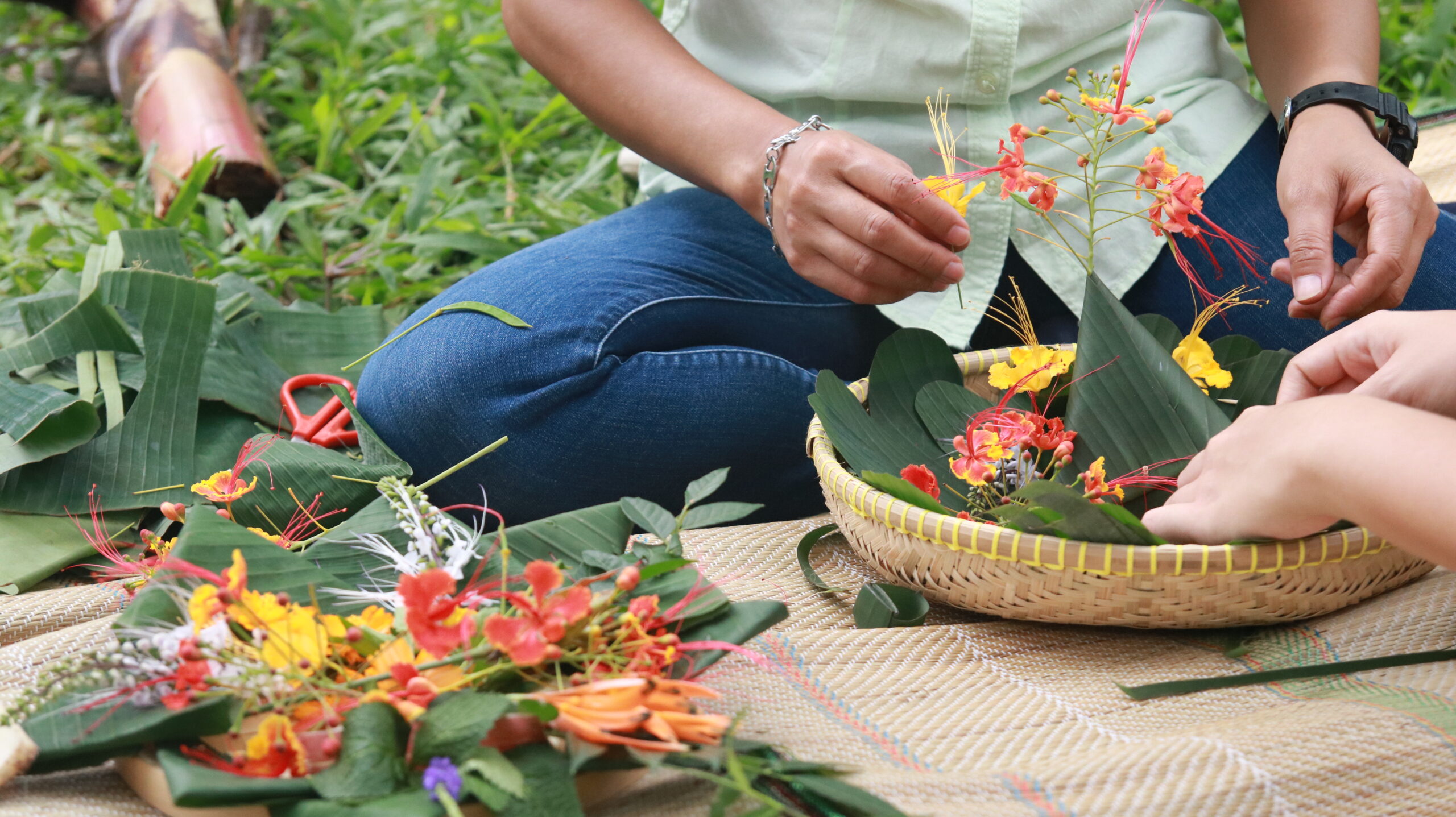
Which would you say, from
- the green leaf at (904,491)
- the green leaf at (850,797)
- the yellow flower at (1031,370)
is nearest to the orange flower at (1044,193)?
the yellow flower at (1031,370)

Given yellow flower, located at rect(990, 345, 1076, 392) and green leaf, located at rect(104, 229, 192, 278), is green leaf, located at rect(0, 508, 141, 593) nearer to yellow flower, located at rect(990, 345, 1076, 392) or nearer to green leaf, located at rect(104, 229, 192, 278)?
green leaf, located at rect(104, 229, 192, 278)

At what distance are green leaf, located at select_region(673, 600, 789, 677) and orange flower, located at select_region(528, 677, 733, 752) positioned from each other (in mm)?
51

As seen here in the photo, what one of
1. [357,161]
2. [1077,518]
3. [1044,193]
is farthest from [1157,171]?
[357,161]

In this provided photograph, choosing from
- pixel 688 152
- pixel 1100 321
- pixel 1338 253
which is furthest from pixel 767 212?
pixel 1338 253

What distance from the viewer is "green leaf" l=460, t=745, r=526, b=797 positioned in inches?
19.8

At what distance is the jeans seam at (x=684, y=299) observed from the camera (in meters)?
1.03

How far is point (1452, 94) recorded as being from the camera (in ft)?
5.97

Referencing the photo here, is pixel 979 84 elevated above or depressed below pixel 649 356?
above

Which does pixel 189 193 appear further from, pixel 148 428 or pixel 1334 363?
pixel 1334 363

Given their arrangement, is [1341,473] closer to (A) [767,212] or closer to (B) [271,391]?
(A) [767,212]

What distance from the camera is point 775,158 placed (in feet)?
3.02

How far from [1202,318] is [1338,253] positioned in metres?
0.34

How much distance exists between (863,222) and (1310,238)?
0.36 meters

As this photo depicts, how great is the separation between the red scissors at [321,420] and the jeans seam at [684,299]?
257mm
